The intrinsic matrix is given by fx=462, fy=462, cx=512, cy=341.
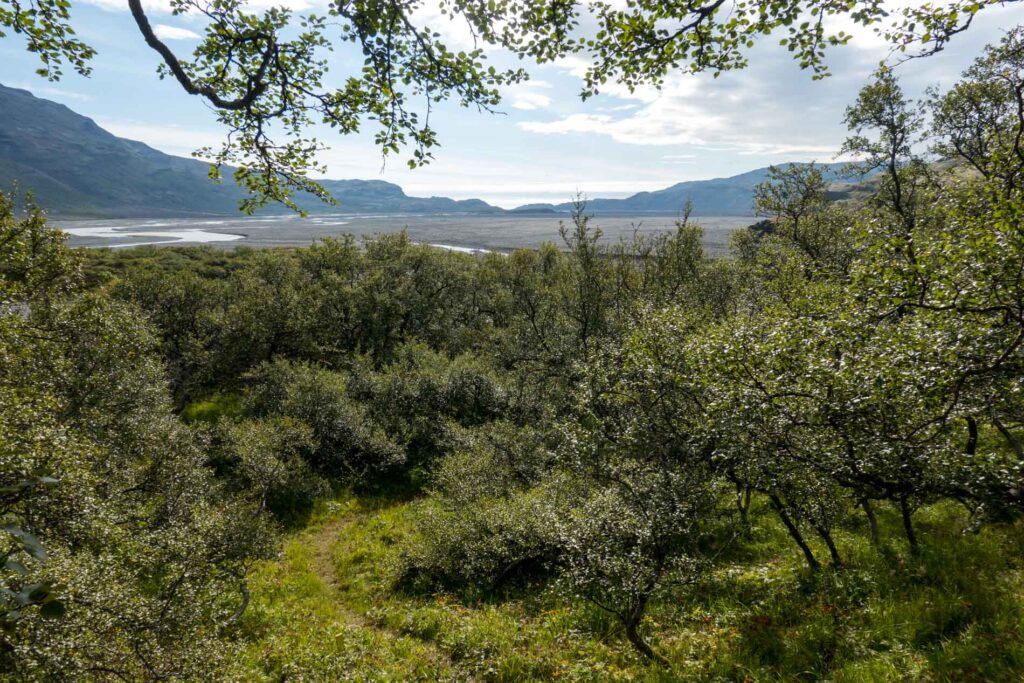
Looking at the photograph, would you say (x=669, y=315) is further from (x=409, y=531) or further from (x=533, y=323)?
(x=533, y=323)

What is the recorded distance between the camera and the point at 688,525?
35.5 feet

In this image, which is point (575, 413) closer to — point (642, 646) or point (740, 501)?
point (740, 501)

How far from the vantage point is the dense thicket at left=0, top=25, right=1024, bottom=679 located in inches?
336

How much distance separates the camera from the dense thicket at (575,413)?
8.52m

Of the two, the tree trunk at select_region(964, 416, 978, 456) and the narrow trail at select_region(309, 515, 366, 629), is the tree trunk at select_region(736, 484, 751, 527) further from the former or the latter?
the narrow trail at select_region(309, 515, 366, 629)

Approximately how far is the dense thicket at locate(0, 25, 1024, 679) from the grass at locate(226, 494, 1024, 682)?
88 centimetres

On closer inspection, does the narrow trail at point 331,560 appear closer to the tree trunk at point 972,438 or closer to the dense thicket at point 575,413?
the dense thicket at point 575,413

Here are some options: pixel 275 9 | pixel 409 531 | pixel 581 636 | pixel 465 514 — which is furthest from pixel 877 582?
pixel 409 531

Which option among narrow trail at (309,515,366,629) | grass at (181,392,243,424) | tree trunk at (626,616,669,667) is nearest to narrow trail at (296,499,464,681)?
narrow trail at (309,515,366,629)

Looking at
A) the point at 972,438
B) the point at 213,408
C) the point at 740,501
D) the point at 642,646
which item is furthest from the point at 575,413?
the point at 213,408

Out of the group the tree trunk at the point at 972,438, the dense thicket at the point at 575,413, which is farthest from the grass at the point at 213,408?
the tree trunk at the point at 972,438

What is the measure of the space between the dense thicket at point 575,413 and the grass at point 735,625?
88 centimetres

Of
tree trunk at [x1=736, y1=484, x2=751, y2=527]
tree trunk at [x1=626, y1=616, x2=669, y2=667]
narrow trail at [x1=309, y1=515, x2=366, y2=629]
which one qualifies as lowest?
narrow trail at [x1=309, y1=515, x2=366, y2=629]

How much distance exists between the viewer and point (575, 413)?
989 inches
